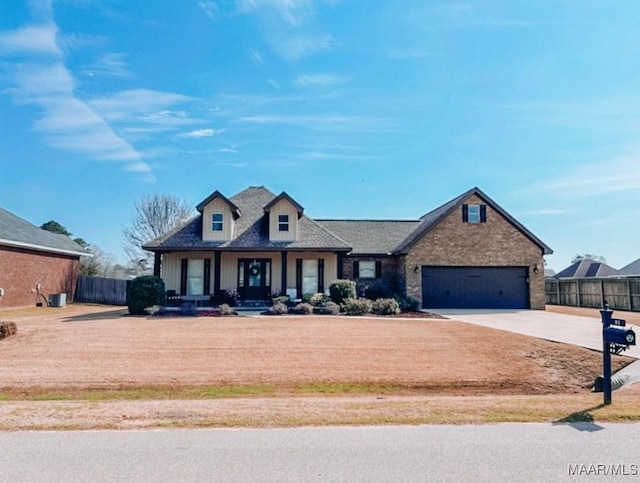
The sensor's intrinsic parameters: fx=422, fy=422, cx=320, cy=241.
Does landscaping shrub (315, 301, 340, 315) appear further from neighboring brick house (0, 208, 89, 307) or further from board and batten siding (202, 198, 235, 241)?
neighboring brick house (0, 208, 89, 307)

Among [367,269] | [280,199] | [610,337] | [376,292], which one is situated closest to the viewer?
[610,337]

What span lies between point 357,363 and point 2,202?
92.5 ft

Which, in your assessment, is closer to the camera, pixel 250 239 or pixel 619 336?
pixel 619 336

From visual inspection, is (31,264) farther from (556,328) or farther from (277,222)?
(556,328)

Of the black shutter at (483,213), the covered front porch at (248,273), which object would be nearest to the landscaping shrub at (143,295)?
the covered front porch at (248,273)

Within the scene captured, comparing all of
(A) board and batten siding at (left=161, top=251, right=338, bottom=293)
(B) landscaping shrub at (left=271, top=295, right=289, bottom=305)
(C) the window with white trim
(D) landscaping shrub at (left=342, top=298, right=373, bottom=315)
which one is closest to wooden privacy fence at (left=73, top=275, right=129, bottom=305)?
(A) board and batten siding at (left=161, top=251, right=338, bottom=293)

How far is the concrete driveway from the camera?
1009 cm

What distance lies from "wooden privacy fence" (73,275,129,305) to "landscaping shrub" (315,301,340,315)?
49.0ft

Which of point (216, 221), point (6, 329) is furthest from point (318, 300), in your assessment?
point (6, 329)

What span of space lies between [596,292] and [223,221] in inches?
890

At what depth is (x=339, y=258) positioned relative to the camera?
23.1 metres

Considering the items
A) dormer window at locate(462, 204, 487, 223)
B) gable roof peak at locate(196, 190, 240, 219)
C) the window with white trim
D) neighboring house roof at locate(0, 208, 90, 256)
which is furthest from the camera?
the window with white trim

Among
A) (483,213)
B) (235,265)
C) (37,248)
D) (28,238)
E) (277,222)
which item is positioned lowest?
(235,265)

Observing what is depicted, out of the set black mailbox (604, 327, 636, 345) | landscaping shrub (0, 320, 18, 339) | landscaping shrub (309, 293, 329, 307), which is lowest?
landscaping shrub (0, 320, 18, 339)
